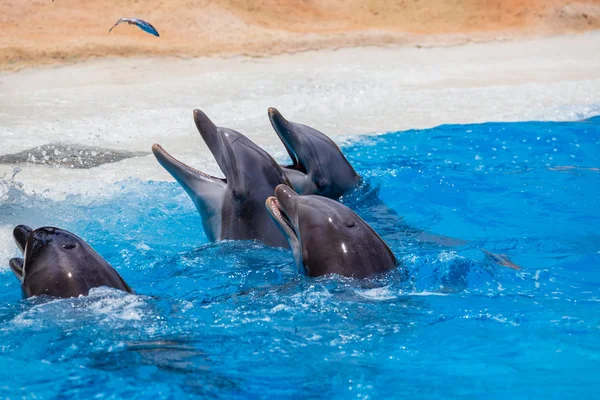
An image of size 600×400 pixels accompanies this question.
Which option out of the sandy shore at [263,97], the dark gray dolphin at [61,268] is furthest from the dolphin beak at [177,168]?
the sandy shore at [263,97]

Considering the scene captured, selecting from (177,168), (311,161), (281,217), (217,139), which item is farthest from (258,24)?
(281,217)

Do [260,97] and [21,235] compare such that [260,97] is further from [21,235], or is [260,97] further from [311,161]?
[21,235]

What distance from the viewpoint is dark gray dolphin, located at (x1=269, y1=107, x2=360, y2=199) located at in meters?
Result: 6.34

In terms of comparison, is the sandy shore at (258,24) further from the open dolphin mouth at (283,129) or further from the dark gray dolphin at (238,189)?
the dark gray dolphin at (238,189)

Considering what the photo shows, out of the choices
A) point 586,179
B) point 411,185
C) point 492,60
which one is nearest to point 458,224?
point 411,185

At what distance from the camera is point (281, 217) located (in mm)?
4703

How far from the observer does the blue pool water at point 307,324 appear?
143 inches

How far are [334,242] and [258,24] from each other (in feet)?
50.7

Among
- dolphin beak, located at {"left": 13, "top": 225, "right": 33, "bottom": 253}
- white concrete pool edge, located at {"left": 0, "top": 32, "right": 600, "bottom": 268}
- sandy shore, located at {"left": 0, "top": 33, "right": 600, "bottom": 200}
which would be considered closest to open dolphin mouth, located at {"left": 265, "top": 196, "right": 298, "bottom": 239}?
dolphin beak, located at {"left": 13, "top": 225, "right": 33, "bottom": 253}

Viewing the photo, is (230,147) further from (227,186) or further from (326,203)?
(326,203)

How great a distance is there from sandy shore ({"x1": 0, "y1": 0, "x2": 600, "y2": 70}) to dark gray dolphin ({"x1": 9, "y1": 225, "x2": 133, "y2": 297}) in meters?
11.4

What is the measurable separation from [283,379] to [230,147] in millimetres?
2265

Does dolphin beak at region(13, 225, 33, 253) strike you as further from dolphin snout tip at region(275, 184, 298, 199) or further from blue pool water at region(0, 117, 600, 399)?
dolphin snout tip at region(275, 184, 298, 199)

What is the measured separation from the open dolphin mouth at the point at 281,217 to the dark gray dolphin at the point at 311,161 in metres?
1.60
